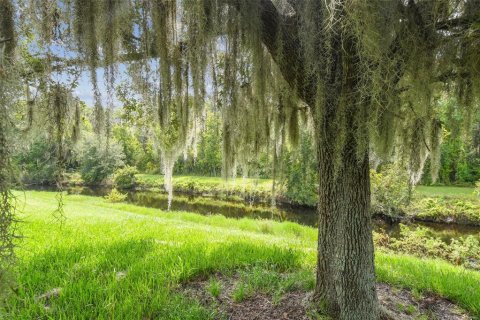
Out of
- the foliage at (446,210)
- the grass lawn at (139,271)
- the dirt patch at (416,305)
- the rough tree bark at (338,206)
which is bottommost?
the foliage at (446,210)

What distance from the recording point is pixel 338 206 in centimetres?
251

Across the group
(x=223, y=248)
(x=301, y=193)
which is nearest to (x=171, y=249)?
(x=223, y=248)

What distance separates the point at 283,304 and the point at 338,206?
1.05 meters

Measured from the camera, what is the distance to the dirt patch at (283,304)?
255cm

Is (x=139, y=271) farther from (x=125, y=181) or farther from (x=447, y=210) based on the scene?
(x=125, y=181)

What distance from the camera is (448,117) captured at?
2887mm

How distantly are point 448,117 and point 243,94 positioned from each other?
2.05 m

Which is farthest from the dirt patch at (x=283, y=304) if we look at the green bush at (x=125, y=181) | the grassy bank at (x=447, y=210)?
the green bush at (x=125, y=181)

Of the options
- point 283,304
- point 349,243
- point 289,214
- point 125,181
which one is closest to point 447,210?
point 289,214

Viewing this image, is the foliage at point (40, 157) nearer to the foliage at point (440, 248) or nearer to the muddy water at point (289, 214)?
the foliage at point (440, 248)

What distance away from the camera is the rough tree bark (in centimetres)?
241

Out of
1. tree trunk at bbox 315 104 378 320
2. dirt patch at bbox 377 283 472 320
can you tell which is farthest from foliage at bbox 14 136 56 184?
dirt patch at bbox 377 283 472 320

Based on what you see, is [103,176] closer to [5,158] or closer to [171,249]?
[171,249]

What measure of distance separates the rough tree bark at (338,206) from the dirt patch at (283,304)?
26 cm
